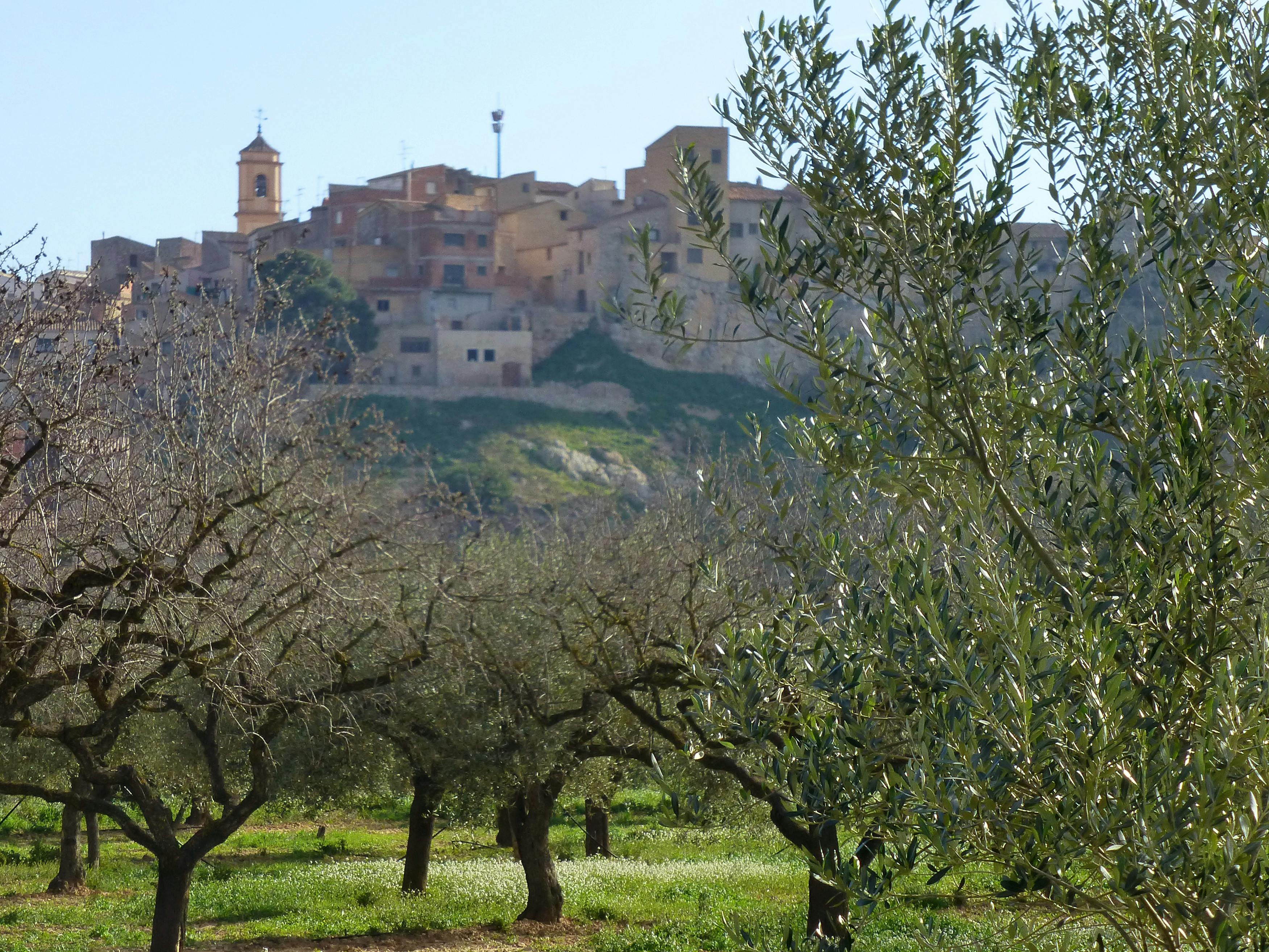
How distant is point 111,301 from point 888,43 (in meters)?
7.93

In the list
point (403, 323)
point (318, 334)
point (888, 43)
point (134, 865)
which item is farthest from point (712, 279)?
point (888, 43)

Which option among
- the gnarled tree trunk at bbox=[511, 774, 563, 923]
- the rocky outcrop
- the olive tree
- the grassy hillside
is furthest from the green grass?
the rocky outcrop

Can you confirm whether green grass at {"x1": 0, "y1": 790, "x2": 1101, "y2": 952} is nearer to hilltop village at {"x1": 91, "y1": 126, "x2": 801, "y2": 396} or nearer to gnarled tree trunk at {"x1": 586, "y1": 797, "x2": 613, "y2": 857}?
gnarled tree trunk at {"x1": 586, "y1": 797, "x2": 613, "y2": 857}

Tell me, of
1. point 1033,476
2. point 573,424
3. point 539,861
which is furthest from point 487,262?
point 1033,476

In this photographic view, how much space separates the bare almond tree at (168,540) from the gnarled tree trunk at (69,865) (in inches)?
363

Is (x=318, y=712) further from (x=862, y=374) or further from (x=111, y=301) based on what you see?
(x=862, y=374)

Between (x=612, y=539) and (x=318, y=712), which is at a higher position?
(x=612, y=539)

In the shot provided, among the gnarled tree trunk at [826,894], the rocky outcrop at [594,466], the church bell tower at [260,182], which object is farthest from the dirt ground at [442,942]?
the church bell tower at [260,182]

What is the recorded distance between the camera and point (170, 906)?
1311 cm

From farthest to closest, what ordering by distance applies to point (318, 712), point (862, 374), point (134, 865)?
1. point (134, 865)
2. point (318, 712)
3. point (862, 374)

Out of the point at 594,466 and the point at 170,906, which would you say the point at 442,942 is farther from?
the point at 594,466

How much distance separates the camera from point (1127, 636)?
4.00 meters

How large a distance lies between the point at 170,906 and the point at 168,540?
490 centimetres

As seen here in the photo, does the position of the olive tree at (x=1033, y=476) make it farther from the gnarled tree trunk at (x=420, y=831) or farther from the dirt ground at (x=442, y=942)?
the gnarled tree trunk at (x=420, y=831)
